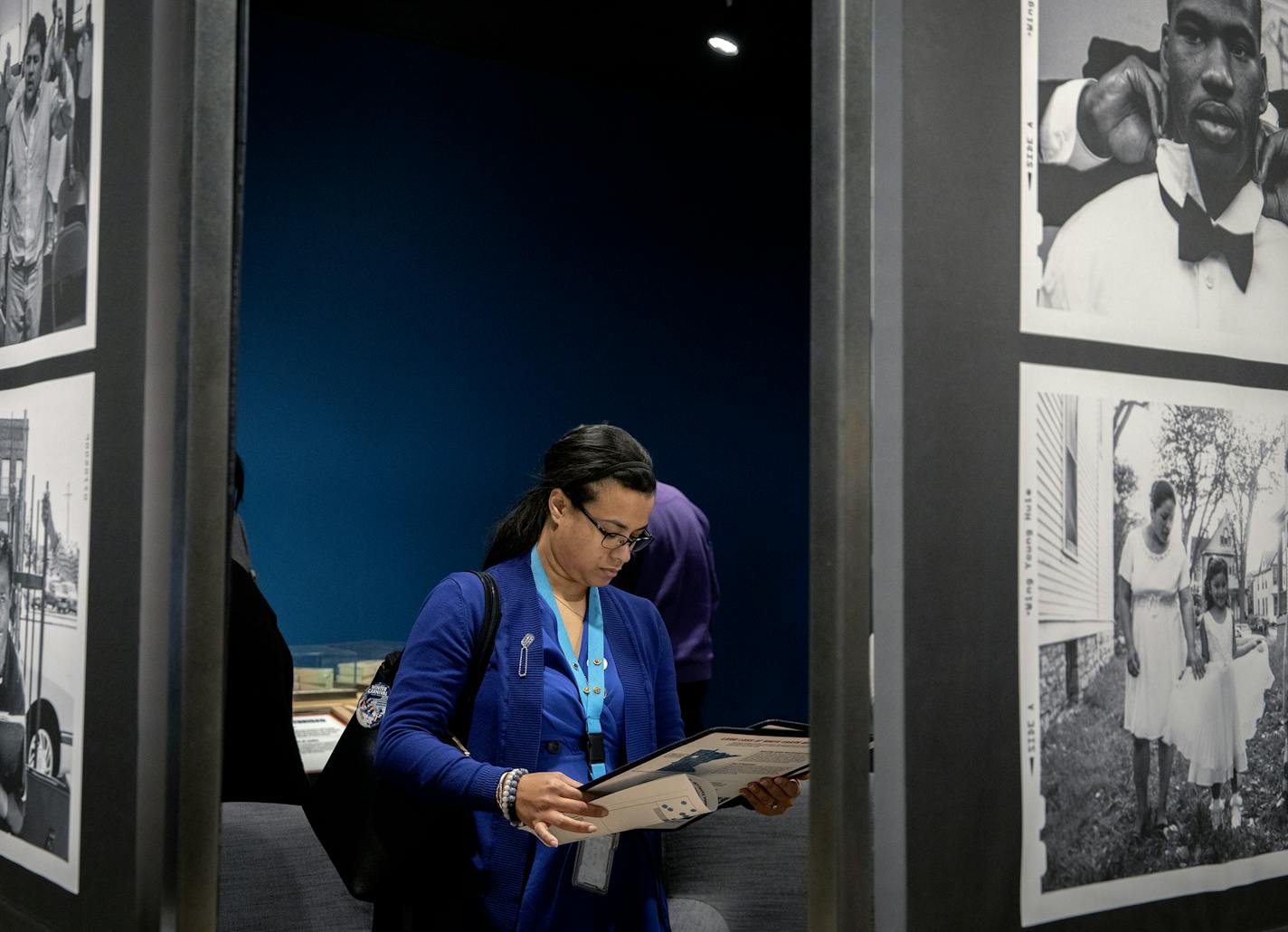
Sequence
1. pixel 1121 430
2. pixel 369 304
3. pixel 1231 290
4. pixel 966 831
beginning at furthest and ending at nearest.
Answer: pixel 369 304 < pixel 1231 290 < pixel 1121 430 < pixel 966 831

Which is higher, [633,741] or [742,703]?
[633,741]

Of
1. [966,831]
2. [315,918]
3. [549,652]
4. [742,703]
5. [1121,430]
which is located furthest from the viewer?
[742,703]

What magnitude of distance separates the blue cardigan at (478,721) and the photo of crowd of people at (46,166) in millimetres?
815

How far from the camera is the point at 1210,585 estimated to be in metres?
1.33

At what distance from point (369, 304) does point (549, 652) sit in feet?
10.7

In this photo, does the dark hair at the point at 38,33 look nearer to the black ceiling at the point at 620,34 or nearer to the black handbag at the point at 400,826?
the black handbag at the point at 400,826

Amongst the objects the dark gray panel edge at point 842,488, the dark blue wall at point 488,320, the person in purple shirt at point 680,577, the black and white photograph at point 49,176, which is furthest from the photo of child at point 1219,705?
the dark blue wall at point 488,320

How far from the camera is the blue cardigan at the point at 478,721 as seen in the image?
5.92 ft

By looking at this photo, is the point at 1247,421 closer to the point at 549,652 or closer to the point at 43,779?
the point at 549,652

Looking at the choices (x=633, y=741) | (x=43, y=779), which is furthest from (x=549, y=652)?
(x=43, y=779)

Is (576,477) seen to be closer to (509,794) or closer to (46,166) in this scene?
(509,794)

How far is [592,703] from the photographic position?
6.62ft

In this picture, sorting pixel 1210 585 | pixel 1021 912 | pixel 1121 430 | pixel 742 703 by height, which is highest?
pixel 1121 430

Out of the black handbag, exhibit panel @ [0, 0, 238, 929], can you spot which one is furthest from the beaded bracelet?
exhibit panel @ [0, 0, 238, 929]
